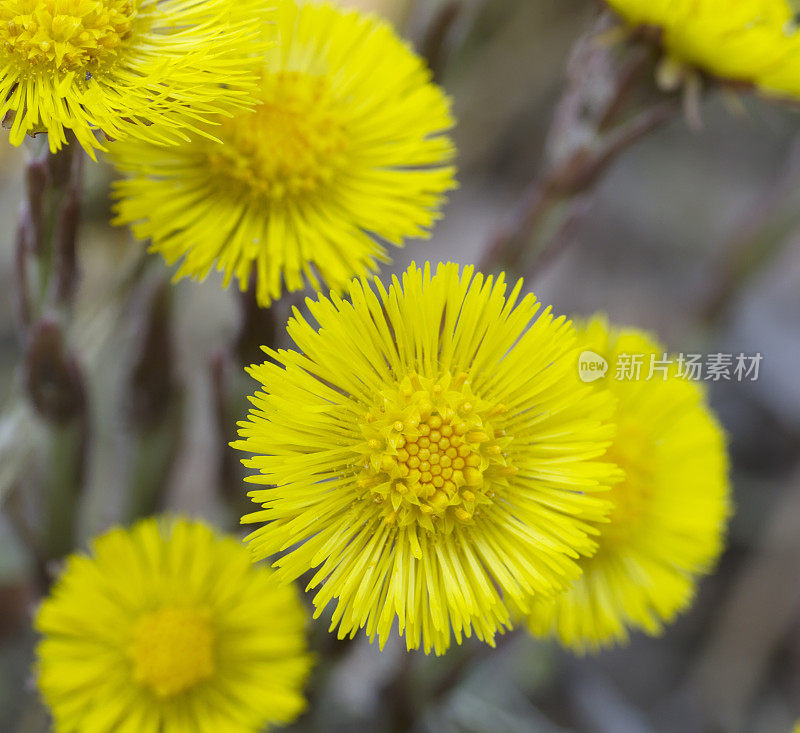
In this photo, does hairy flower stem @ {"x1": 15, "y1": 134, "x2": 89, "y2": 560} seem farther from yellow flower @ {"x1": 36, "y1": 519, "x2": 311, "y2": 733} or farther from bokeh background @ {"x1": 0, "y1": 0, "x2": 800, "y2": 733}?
yellow flower @ {"x1": 36, "y1": 519, "x2": 311, "y2": 733}

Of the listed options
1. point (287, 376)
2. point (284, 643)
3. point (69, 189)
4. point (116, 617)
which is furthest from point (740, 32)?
point (116, 617)

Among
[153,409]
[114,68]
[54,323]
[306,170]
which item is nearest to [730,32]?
[306,170]

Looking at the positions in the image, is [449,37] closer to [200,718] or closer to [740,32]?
[740,32]

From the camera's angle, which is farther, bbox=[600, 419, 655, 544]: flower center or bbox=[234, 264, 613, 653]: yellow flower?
bbox=[600, 419, 655, 544]: flower center

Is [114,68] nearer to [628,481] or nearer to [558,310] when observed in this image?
[628,481]

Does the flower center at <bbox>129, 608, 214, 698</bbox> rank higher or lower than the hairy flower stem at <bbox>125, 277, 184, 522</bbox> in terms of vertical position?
lower

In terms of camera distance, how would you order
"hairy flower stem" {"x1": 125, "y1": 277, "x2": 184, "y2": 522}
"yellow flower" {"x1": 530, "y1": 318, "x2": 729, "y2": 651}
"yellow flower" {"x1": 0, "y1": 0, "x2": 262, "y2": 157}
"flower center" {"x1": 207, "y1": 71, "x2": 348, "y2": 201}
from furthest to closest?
"hairy flower stem" {"x1": 125, "y1": 277, "x2": 184, "y2": 522} < "yellow flower" {"x1": 530, "y1": 318, "x2": 729, "y2": 651} < "flower center" {"x1": 207, "y1": 71, "x2": 348, "y2": 201} < "yellow flower" {"x1": 0, "y1": 0, "x2": 262, "y2": 157}

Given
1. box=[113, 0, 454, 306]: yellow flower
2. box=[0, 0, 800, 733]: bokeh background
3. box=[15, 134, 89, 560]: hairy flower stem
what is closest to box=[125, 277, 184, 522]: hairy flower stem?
box=[0, 0, 800, 733]: bokeh background
